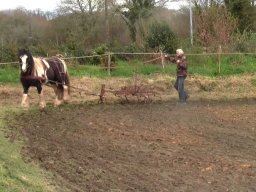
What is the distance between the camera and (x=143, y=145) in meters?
9.21

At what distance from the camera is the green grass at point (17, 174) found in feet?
21.7

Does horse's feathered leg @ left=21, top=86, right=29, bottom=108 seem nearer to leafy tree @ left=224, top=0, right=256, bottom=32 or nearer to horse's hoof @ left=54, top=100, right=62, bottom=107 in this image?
horse's hoof @ left=54, top=100, right=62, bottom=107

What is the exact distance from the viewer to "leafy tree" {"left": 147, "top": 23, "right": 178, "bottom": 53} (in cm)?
2409

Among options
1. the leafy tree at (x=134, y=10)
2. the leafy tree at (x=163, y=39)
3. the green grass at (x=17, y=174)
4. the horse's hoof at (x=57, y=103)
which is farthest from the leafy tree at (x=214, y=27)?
the green grass at (x=17, y=174)

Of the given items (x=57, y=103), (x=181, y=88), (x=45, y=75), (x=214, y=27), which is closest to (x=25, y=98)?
(x=45, y=75)

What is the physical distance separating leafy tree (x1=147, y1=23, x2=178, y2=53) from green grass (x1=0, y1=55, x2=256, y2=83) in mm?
1570

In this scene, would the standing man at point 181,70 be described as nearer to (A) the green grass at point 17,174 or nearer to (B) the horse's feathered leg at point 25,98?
(B) the horse's feathered leg at point 25,98

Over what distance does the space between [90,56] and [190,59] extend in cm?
463

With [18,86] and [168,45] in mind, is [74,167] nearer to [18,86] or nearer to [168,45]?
[18,86]

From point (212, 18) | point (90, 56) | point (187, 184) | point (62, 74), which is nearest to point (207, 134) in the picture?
point (187, 184)

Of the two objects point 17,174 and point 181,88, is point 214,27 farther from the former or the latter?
point 17,174

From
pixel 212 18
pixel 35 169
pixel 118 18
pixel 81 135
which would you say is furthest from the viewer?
pixel 118 18

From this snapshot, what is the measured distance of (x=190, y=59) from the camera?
896 inches

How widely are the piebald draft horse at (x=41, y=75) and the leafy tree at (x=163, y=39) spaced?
9.95m
